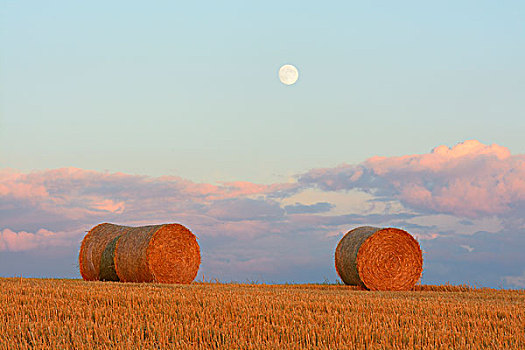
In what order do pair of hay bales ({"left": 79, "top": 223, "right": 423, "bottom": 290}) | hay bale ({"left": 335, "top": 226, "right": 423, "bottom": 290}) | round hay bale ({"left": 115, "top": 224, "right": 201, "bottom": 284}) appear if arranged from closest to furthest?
1. round hay bale ({"left": 115, "top": 224, "right": 201, "bottom": 284})
2. pair of hay bales ({"left": 79, "top": 223, "right": 423, "bottom": 290})
3. hay bale ({"left": 335, "top": 226, "right": 423, "bottom": 290})

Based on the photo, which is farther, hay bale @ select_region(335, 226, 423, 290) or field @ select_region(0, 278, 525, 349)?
hay bale @ select_region(335, 226, 423, 290)

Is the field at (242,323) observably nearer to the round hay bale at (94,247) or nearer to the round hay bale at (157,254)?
the round hay bale at (157,254)

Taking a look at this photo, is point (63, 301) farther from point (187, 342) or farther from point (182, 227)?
point (182, 227)

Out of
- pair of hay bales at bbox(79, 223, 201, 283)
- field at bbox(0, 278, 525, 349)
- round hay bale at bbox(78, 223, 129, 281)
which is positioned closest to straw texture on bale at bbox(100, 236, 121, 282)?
pair of hay bales at bbox(79, 223, 201, 283)

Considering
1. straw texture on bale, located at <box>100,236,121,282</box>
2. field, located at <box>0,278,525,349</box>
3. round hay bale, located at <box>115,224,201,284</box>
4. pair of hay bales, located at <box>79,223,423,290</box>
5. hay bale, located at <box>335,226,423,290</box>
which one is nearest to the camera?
field, located at <box>0,278,525,349</box>

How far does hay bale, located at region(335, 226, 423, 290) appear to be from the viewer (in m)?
19.3

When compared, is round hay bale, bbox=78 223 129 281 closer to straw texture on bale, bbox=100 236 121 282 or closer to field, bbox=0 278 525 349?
straw texture on bale, bbox=100 236 121 282

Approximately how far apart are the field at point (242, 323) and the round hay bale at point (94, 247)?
858 cm

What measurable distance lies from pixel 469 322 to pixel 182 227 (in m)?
11.7

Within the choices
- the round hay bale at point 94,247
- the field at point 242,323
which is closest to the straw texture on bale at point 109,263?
the round hay bale at point 94,247

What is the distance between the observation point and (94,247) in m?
20.0

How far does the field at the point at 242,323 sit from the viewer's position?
7566 millimetres

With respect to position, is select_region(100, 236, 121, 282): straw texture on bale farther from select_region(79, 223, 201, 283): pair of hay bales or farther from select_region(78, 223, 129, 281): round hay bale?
select_region(78, 223, 129, 281): round hay bale

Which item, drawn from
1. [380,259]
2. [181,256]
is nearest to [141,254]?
[181,256]
